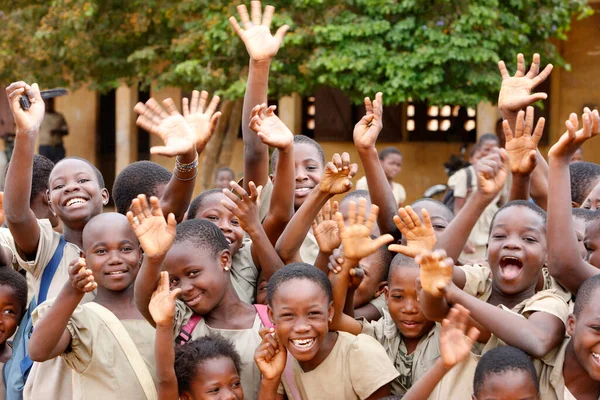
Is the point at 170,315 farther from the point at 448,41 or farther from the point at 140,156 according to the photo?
the point at 140,156

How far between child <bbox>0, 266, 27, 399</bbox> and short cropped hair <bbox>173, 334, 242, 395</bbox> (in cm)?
87

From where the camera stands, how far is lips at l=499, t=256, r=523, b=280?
3.29 meters

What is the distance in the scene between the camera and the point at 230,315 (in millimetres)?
3541

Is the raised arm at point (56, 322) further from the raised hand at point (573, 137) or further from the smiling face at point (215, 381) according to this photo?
the raised hand at point (573, 137)

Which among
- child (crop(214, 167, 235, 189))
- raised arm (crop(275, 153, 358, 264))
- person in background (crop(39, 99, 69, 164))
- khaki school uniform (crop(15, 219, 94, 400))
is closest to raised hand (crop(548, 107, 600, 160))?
raised arm (crop(275, 153, 358, 264))

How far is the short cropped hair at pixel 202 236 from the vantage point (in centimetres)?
354

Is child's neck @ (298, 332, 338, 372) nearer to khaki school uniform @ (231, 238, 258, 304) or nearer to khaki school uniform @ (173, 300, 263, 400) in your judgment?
khaki school uniform @ (173, 300, 263, 400)

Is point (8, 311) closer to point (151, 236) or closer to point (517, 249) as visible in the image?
point (151, 236)

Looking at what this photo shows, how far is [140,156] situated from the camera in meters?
14.3

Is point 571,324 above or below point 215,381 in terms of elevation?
above

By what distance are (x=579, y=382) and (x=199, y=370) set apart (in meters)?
1.36

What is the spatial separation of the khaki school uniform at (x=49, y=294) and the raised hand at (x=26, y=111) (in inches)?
17.8

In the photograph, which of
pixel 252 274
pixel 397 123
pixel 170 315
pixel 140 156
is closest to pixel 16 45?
pixel 140 156

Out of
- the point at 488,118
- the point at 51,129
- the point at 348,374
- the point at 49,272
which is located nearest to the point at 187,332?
the point at 348,374
